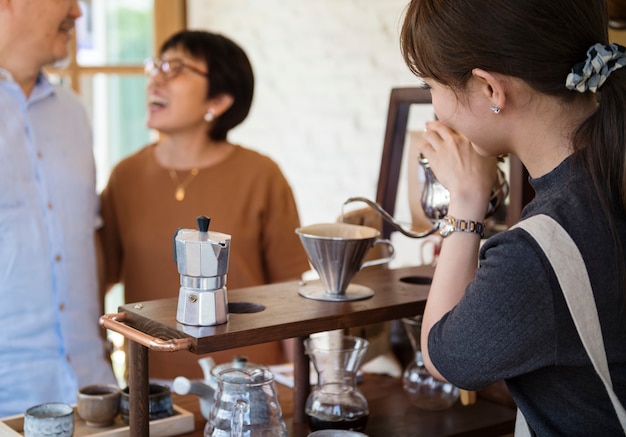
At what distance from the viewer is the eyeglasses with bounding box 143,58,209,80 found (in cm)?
272

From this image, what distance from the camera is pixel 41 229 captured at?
2.29 meters

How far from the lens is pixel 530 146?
133 centimetres

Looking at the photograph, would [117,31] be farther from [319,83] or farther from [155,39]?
[319,83]

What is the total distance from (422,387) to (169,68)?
1386 millimetres

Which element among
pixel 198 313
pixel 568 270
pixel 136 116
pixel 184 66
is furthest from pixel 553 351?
pixel 136 116

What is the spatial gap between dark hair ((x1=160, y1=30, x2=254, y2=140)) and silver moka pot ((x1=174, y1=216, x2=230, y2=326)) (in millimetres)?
1424

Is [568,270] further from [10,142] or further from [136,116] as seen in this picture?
[136,116]

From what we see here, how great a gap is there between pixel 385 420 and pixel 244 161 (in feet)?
4.03

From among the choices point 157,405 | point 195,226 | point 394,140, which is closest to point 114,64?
point 195,226

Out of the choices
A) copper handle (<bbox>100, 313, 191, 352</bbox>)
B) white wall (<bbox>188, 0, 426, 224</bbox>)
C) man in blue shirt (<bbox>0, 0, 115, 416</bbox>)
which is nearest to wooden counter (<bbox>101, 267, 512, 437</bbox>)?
copper handle (<bbox>100, 313, 191, 352</bbox>)

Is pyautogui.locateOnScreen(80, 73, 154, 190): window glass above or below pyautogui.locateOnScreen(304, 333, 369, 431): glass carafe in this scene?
above

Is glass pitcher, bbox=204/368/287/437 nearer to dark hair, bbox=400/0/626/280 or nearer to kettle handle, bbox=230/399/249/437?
kettle handle, bbox=230/399/249/437

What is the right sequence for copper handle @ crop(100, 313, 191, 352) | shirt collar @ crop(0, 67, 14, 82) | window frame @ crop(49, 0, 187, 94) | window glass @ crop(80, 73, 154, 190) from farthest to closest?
window glass @ crop(80, 73, 154, 190) → window frame @ crop(49, 0, 187, 94) → shirt collar @ crop(0, 67, 14, 82) → copper handle @ crop(100, 313, 191, 352)

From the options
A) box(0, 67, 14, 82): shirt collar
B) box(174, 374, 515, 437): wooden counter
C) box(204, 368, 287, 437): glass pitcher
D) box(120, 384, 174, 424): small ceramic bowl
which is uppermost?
box(0, 67, 14, 82): shirt collar
